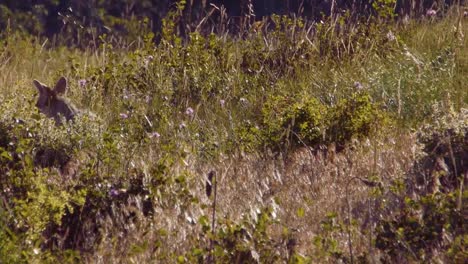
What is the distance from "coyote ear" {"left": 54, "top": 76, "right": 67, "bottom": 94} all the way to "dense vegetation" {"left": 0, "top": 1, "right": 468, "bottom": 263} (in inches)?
6.5

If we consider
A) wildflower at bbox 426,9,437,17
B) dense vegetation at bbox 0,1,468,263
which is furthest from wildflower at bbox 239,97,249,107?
wildflower at bbox 426,9,437,17

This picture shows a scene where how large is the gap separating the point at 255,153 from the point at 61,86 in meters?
2.29

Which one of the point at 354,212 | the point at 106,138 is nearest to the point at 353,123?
the point at 354,212

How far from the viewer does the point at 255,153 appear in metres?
5.85

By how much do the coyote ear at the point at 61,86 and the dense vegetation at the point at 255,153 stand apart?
166mm

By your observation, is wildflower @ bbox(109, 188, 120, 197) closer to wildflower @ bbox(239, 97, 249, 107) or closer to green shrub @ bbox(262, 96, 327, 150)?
green shrub @ bbox(262, 96, 327, 150)

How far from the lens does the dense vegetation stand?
13.4 ft

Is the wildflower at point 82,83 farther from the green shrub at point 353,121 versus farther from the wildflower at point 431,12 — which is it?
the wildflower at point 431,12

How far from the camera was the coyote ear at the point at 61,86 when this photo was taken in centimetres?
755

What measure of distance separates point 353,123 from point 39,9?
407 inches

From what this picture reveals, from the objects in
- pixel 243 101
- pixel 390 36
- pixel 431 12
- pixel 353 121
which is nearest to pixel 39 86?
pixel 243 101

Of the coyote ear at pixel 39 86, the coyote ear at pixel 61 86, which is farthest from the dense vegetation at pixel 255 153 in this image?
the coyote ear at pixel 39 86

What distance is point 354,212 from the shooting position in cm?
482

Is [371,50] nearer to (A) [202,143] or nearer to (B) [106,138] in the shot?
(A) [202,143]
